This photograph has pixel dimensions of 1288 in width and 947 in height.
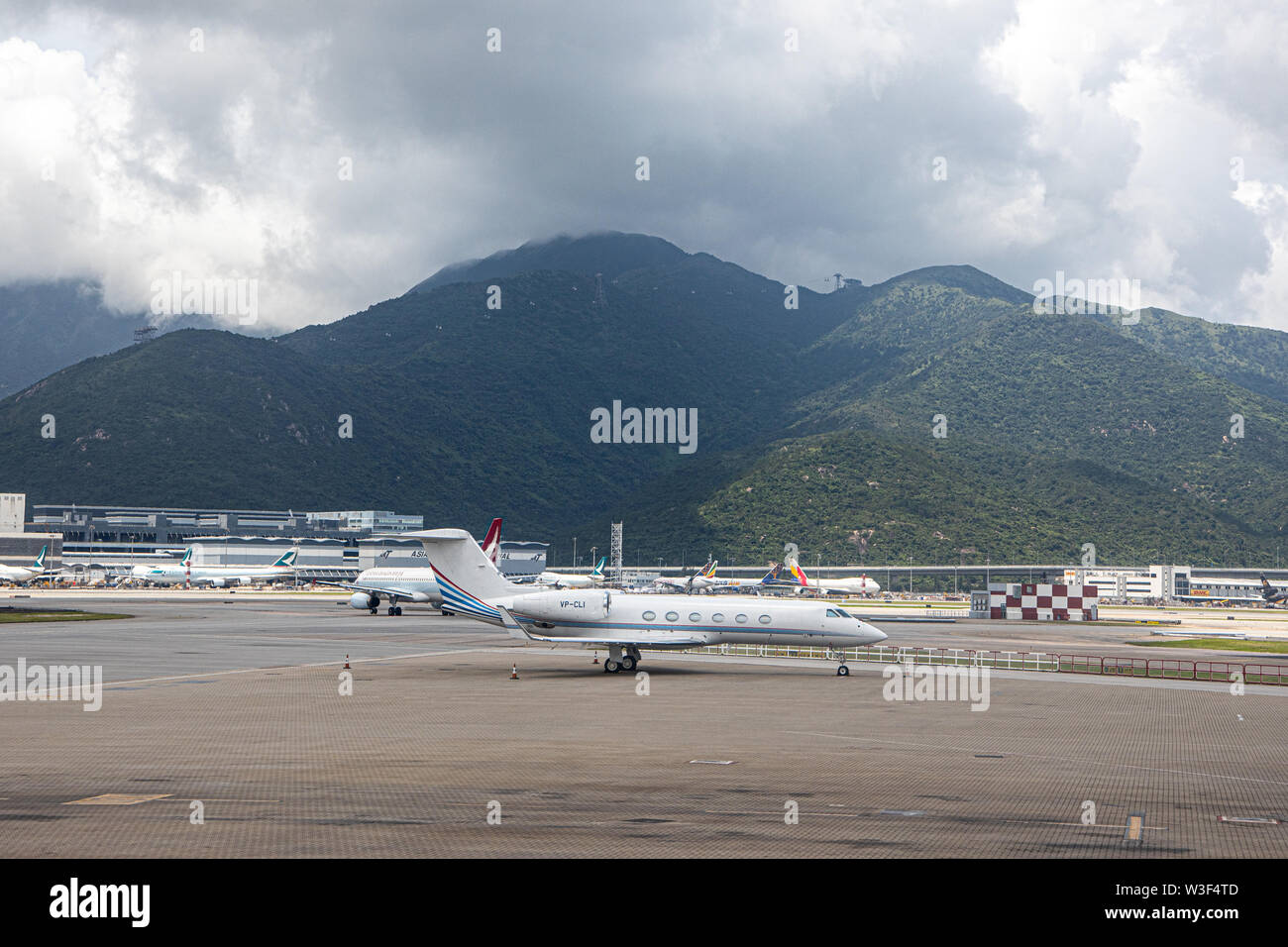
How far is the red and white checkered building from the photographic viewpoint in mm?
116562

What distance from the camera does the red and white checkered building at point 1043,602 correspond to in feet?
382

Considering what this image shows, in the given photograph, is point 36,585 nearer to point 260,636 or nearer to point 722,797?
point 260,636

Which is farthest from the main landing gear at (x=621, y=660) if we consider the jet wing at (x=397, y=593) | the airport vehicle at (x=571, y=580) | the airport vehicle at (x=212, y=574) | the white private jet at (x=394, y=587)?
the airport vehicle at (x=212, y=574)

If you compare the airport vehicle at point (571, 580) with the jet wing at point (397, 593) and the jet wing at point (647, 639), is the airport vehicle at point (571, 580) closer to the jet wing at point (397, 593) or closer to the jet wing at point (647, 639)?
the jet wing at point (397, 593)

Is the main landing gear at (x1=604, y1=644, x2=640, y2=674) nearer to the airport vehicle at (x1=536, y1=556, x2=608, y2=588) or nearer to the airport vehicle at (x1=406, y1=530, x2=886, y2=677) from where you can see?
the airport vehicle at (x1=406, y1=530, x2=886, y2=677)

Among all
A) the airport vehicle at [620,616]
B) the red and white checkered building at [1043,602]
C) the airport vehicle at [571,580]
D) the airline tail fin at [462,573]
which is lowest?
the red and white checkered building at [1043,602]

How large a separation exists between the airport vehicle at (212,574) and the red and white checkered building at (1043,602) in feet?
379

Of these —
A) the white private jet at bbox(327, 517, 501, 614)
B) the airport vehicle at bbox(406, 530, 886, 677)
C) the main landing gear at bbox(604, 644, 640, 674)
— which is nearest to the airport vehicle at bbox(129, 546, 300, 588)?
the white private jet at bbox(327, 517, 501, 614)

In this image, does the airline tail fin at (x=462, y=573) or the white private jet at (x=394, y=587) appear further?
the white private jet at (x=394, y=587)

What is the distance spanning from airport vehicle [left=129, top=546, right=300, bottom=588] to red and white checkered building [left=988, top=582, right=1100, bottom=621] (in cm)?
11559
